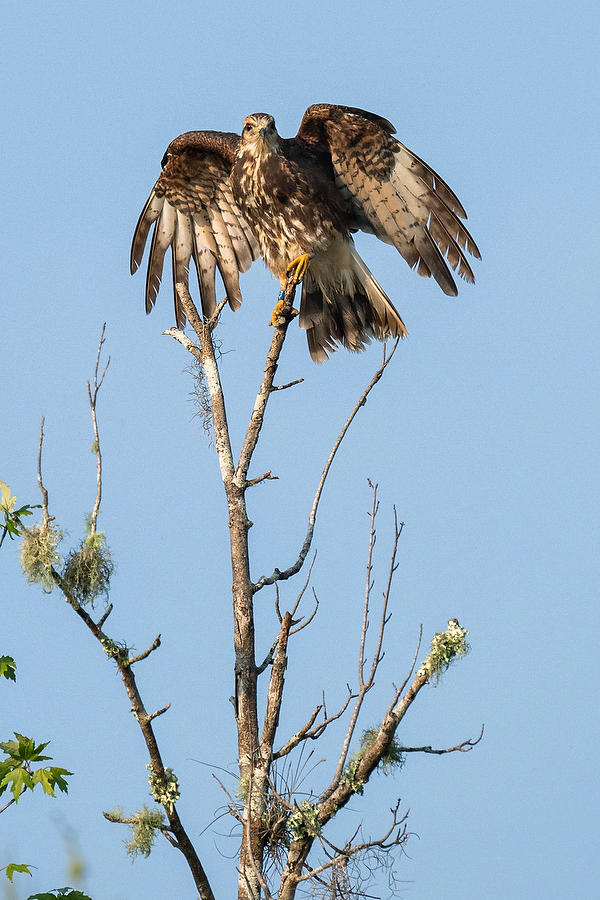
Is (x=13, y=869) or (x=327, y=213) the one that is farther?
(x=327, y=213)

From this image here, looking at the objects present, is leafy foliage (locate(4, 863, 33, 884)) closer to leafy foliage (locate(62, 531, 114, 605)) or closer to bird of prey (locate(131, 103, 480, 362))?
leafy foliage (locate(62, 531, 114, 605))

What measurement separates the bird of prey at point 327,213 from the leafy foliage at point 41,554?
2.83m

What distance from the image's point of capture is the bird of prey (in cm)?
707

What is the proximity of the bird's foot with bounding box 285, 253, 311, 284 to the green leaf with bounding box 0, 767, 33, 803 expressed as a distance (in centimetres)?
390

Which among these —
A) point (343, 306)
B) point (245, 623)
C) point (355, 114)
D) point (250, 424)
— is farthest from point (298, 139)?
point (245, 623)

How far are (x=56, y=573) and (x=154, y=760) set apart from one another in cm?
96

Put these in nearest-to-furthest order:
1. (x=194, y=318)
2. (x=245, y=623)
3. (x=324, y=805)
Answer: (x=324, y=805)
(x=245, y=623)
(x=194, y=318)

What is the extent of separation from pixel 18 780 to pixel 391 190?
178 inches

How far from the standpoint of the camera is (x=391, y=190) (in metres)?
7.23

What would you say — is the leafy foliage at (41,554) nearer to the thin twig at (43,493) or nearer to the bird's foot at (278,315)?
the thin twig at (43,493)

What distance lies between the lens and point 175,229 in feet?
26.9

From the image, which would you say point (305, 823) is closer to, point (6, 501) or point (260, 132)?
point (6, 501)

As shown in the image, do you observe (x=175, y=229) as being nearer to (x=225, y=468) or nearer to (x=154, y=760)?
(x=225, y=468)

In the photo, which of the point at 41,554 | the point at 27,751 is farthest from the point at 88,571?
the point at 27,751
